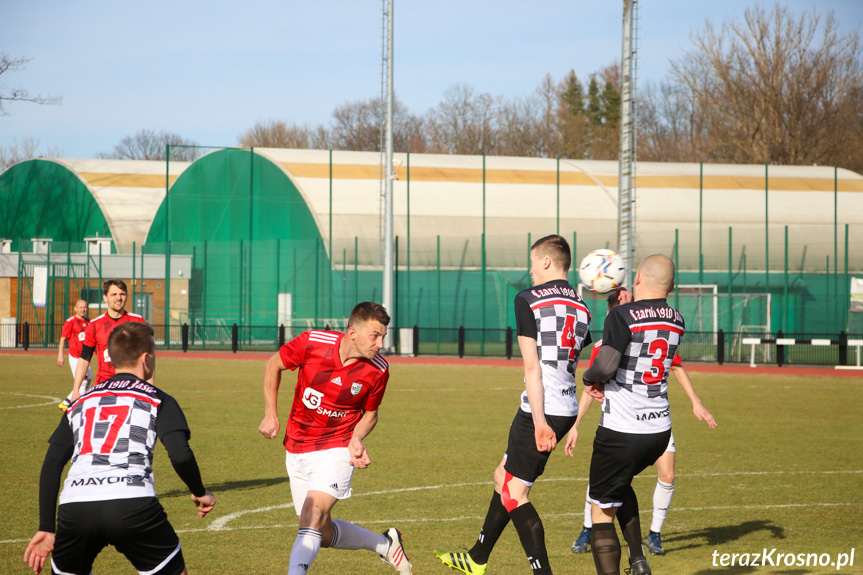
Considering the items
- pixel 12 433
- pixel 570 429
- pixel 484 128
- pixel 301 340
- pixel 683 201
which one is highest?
pixel 484 128

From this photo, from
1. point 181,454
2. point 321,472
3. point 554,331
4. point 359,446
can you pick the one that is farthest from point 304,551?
point 554,331

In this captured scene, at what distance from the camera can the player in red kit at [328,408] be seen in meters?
5.38

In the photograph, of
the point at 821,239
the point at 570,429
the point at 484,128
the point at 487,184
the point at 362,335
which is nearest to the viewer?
the point at 362,335

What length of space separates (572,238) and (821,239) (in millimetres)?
9155

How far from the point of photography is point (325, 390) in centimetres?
554

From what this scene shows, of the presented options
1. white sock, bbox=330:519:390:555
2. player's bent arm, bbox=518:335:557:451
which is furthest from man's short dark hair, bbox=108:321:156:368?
player's bent arm, bbox=518:335:557:451

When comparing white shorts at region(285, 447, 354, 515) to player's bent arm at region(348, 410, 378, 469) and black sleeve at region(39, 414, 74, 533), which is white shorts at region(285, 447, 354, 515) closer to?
player's bent arm at region(348, 410, 378, 469)

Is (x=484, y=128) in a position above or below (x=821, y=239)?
above

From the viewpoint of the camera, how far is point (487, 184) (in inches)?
1582

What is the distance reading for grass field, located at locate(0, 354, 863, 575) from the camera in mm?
6723

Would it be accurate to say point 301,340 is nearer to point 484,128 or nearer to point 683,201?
point 683,201

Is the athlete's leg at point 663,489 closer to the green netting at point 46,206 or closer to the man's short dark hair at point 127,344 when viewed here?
the man's short dark hair at point 127,344

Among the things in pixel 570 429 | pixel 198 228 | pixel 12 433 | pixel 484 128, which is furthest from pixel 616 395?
pixel 484 128

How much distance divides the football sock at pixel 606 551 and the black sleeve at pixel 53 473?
2.93 metres
